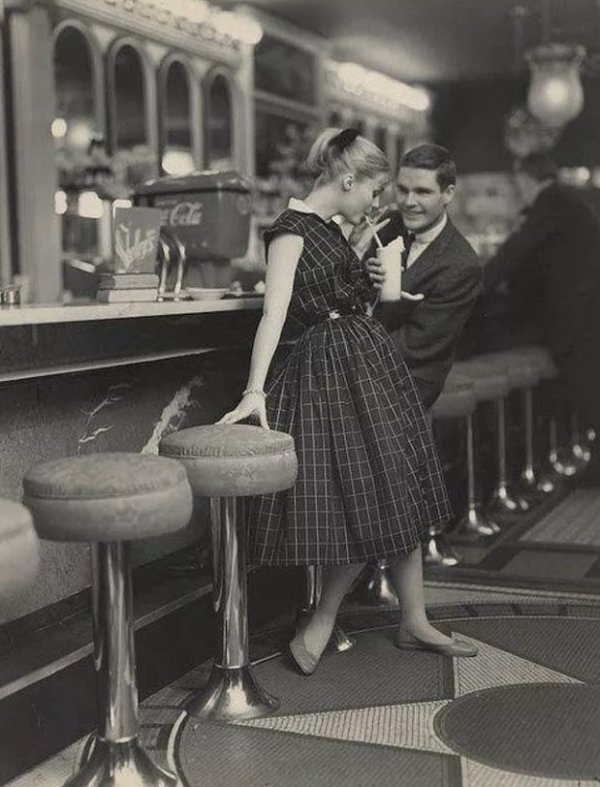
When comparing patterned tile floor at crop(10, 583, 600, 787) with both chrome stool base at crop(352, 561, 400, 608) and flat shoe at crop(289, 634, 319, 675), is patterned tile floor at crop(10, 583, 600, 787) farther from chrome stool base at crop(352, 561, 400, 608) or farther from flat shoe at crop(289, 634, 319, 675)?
chrome stool base at crop(352, 561, 400, 608)

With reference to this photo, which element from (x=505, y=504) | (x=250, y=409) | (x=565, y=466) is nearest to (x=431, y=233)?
(x=250, y=409)

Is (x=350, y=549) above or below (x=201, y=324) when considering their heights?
below

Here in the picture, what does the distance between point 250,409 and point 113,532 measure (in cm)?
75

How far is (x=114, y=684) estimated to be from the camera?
2156 mm

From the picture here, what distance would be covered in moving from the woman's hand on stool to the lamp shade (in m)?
4.61

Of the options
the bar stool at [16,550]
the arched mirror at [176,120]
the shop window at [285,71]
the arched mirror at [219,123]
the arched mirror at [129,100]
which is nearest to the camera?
the bar stool at [16,550]

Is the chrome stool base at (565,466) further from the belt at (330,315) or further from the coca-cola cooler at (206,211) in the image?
the belt at (330,315)

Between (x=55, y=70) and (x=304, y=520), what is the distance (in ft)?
12.9

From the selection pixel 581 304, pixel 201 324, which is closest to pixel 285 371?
pixel 201 324

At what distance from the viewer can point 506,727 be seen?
2521 millimetres

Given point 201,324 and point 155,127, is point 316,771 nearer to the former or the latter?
point 201,324

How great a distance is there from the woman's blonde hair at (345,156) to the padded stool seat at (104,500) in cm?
107

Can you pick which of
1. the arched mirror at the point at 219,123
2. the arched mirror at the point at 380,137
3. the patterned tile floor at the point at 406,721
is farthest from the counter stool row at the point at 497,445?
the arched mirror at the point at 380,137

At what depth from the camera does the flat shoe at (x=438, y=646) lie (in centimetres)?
301
